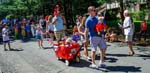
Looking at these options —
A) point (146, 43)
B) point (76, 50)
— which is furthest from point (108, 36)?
point (76, 50)

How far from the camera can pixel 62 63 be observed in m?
11.8

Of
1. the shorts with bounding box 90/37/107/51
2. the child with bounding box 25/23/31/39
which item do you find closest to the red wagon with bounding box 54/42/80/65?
the shorts with bounding box 90/37/107/51

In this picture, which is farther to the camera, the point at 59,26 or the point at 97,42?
the point at 59,26

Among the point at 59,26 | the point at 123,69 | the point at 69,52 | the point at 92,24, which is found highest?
the point at 92,24

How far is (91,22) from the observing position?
34.3 ft

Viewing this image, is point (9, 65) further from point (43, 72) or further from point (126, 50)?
point (126, 50)

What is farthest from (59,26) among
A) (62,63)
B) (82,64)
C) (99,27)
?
(99,27)

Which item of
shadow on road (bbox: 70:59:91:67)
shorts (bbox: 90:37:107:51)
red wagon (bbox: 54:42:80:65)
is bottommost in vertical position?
shadow on road (bbox: 70:59:91:67)

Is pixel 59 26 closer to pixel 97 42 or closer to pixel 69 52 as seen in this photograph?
pixel 69 52

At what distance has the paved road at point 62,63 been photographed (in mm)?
10563

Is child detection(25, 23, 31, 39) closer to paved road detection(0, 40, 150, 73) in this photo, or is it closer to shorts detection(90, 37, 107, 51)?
paved road detection(0, 40, 150, 73)

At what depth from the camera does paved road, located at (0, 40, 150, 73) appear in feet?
34.7

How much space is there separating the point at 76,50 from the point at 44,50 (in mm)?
4127

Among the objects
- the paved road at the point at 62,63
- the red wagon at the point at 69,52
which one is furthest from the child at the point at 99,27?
the red wagon at the point at 69,52
